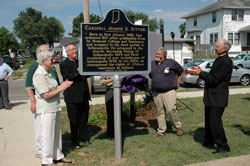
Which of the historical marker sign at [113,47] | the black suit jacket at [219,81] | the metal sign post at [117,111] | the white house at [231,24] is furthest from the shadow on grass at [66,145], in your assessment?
the white house at [231,24]

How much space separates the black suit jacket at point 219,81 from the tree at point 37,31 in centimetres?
7850

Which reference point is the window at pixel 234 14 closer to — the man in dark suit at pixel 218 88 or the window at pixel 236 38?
the window at pixel 236 38

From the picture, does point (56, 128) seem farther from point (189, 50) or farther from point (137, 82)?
point (189, 50)

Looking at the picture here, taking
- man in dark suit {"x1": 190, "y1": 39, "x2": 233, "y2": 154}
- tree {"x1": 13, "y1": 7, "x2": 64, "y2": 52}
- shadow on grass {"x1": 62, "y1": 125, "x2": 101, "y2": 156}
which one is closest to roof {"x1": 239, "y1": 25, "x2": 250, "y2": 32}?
shadow on grass {"x1": 62, "y1": 125, "x2": 101, "y2": 156}

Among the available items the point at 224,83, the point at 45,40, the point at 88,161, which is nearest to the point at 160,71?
the point at 224,83

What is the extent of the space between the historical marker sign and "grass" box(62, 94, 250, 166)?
149 centimetres

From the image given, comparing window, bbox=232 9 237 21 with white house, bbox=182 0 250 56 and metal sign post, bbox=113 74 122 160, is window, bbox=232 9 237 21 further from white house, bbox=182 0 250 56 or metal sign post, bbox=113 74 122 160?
→ metal sign post, bbox=113 74 122 160

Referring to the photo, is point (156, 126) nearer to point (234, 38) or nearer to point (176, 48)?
point (176, 48)

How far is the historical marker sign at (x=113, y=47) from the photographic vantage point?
4098 mm

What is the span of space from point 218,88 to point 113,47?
190 cm

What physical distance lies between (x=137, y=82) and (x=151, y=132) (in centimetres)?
126

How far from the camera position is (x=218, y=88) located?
419 centimetres

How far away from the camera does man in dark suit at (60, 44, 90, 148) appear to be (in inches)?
180

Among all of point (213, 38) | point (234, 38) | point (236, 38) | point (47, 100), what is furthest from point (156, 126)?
point (236, 38)
